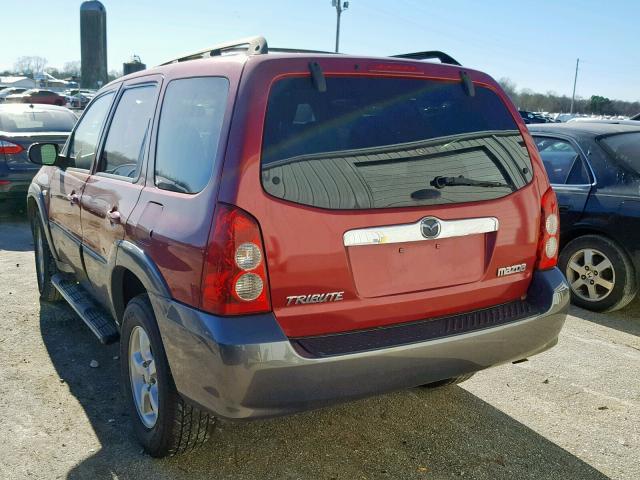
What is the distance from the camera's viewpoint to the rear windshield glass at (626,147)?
208 inches

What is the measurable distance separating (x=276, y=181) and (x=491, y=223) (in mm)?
1043

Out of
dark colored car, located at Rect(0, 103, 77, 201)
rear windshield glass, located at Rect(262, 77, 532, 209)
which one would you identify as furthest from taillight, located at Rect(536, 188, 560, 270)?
dark colored car, located at Rect(0, 103, 77, 201)

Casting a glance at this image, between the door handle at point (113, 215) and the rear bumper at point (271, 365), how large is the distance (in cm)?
66

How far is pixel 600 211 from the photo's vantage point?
208 inches

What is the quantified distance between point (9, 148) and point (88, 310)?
5720 mm

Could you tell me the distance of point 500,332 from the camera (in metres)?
2.72

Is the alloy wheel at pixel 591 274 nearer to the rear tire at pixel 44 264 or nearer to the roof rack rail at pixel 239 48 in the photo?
the roof rack rail at pixel 239 48

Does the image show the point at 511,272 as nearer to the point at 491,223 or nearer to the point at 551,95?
the point at 491,223

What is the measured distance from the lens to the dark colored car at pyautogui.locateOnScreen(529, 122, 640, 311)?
5.13 metres

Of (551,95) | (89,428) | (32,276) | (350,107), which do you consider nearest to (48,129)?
(32,276)

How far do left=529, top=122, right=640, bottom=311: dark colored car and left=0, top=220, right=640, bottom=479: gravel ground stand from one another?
105cm

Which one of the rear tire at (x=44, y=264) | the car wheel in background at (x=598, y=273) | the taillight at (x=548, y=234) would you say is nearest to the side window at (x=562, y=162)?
the car wheel in background at (x=598, y=273)

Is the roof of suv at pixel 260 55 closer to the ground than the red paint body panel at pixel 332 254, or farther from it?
farther from it

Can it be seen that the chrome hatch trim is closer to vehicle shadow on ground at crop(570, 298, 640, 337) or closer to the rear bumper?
the rear bumper
